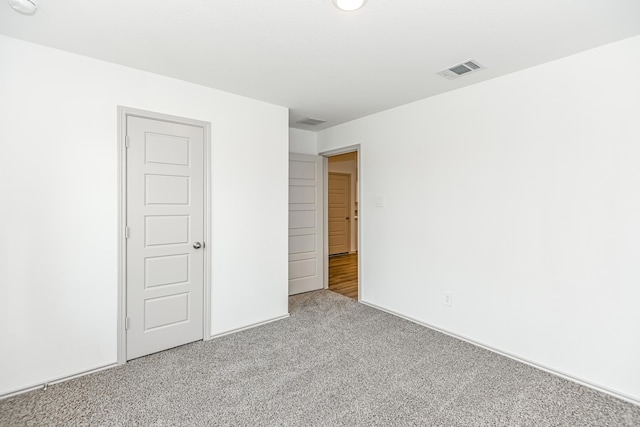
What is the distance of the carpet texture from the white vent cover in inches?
96.9

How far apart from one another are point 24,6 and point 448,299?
3.94 metres

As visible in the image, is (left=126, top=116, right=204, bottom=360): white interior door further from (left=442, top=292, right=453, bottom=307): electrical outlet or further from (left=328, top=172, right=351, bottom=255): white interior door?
(left=328, top=172, right=351, bottom=255): white interior door

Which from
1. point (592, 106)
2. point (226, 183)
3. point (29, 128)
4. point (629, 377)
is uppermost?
point (592, 106)

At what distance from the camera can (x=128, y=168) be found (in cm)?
273

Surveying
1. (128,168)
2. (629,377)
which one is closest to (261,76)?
(128,168)

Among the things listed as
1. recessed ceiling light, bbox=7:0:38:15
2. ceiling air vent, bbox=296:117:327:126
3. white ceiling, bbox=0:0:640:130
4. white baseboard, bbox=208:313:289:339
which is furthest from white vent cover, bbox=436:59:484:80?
white baseboard, bbox=208:313:289:339

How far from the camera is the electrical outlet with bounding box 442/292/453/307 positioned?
10.8 feet

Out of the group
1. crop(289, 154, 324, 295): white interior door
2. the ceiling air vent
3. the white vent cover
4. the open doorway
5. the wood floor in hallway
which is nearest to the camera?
the white vent cover

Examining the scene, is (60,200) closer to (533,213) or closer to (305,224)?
(305,224)

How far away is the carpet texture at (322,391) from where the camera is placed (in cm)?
201

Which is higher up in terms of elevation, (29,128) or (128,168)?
(29,128)

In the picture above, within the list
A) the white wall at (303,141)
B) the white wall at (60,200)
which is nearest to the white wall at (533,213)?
the white wall at (303,141)

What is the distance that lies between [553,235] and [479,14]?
1.75m

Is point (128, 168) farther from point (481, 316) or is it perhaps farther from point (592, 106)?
point (592, 106)
